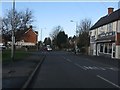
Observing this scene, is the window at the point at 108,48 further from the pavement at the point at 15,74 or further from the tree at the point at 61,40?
the tree at the point at 61,40

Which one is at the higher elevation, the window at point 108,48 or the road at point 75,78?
the window at point 108,48

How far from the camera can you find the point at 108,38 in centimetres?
5616

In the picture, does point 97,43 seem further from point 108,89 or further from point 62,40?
point 62,40

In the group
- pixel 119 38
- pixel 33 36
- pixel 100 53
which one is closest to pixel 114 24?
pixel 119 38

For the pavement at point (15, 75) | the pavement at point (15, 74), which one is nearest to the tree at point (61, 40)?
the pavement at point (15, 74)

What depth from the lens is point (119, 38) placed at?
2028 inches

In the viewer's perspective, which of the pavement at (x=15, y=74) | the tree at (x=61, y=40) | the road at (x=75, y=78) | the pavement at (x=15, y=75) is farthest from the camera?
the tree at (x=61, y=40)

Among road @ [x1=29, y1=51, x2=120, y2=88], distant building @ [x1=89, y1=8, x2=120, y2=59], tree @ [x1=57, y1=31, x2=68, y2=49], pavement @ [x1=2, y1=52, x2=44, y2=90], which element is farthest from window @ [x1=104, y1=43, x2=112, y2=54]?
tree @ [x1=57, y1=31, x2=68, y2=49]

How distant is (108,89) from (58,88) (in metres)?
1.96

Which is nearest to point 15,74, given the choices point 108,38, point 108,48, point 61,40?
point 108,38

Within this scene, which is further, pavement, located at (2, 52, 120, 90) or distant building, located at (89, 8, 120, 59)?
distant building, located at (89, 8, 120, 59)

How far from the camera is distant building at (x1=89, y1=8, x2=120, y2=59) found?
52.1 metres

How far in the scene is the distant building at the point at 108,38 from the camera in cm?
5212

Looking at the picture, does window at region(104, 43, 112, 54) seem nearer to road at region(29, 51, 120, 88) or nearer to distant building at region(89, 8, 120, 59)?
distant building at region(89, 8, 120, 59)
